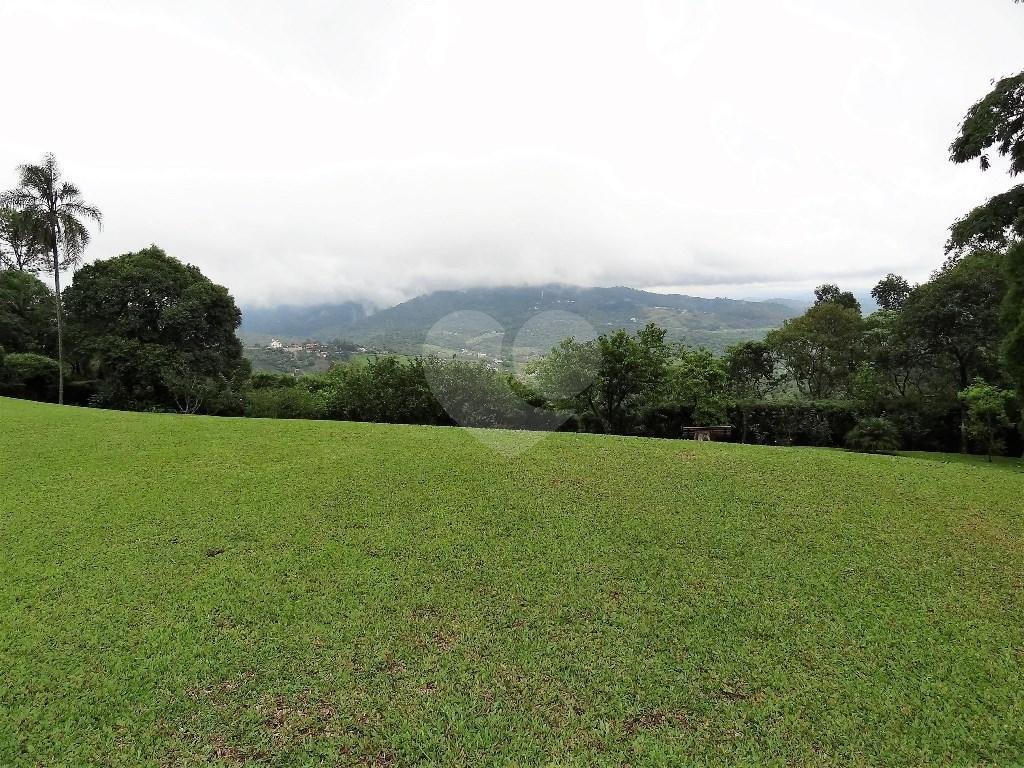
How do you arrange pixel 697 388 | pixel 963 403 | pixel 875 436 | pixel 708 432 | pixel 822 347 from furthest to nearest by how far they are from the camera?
pixel 822 347 < pixel 963 403 < pixel 708 432 < pixel 697 388 < pixel 875 436

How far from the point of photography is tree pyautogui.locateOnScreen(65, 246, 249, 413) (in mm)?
20156

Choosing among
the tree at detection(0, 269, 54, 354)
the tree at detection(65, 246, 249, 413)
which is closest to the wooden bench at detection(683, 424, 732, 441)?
the tree at detection(65, 246, 249, 413)

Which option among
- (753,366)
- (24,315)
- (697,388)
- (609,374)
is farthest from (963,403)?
(24,315)

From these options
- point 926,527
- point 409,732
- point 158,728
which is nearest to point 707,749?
point 409,732

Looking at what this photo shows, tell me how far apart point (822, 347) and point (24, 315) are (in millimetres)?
39656

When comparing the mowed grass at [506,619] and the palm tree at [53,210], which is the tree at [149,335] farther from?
the mowed grass at [506,619]

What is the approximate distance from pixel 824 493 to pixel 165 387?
2323 centimetres

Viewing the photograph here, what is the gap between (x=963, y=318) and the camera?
17.9 meters

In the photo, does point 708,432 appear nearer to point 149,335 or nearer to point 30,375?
point 149,335

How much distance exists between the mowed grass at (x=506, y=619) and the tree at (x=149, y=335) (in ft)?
47.0

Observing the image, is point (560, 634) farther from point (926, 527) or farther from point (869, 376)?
point (869, 376)

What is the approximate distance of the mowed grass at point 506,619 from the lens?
9.69 ft

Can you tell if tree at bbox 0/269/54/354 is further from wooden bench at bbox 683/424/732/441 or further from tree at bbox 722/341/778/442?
tree at bbox 722/341/778/442

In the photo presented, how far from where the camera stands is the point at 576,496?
6602mm
